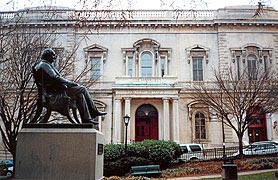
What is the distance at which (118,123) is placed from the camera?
2794cm

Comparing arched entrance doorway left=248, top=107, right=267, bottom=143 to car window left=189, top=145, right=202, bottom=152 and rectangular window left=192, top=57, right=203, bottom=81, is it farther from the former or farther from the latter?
car window left=189, top=145, right=202, bottom=152

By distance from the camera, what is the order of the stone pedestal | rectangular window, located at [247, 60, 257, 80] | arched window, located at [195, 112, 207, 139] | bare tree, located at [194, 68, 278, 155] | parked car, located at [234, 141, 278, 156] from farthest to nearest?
arched window, located at [195, 112, 207, 139] → rectangular window, located at [247, 60, 257, 80] → parked car, located at [234, 141, 278, 156] → bare tree, located at [194, 68, 278, 155] → the stone pedestal

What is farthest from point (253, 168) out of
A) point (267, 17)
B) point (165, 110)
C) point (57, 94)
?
point (267, 17)

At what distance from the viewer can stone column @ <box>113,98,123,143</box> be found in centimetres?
2744

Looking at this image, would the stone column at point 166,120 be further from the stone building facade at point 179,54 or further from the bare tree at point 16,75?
the bare tree at point 16,75

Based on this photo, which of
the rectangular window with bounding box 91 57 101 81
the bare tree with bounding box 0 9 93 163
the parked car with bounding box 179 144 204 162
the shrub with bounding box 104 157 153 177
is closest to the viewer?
the bare tree with bounding box 0 9 93 163

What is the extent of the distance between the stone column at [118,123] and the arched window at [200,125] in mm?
7806

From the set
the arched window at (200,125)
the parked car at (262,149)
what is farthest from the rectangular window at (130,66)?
the parked car at (262,149)

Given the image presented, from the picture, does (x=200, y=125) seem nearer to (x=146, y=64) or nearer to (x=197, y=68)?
(x=197, y=68)

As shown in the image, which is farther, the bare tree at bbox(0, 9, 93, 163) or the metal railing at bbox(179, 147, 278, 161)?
the metal railing at bbox(179, 147, 278, 161)

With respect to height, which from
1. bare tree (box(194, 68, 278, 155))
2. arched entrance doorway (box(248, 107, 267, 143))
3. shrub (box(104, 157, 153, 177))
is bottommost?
shrub (box(104, 157, 153, 177))

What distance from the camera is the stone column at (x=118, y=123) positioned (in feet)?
90.0

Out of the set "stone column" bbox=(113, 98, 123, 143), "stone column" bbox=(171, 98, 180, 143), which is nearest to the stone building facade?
"stone column" bbox=(113, 98, 123, 143)

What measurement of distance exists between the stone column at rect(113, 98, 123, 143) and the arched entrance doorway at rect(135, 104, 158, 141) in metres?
2.68
